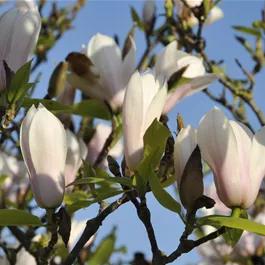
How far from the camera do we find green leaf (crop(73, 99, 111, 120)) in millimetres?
1346

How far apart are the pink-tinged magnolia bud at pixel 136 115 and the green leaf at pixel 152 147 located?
0.10 ft

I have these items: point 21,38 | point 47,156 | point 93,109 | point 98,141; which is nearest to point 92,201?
point 47,156

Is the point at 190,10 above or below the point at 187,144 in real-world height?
above

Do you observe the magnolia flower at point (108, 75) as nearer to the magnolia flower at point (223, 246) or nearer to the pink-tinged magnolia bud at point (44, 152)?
the pink-tinged magnolia bud at point (44, 152)

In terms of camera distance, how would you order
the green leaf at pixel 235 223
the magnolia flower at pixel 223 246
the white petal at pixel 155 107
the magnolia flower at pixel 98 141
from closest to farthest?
the green leaf at pixel 235 223 < the white petal at pixel 155 107 < the magnolia flower at pixel 98 141 < the magnolia flower at pixel 223 246

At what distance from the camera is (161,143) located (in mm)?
929

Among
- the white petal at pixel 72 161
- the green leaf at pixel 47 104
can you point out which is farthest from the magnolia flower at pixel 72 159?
the green leaf at pixel 47 104

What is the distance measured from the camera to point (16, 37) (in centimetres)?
101

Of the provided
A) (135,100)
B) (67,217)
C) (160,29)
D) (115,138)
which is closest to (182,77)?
(115,138)

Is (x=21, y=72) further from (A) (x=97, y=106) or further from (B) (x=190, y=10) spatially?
(B) (x=190, y=10)

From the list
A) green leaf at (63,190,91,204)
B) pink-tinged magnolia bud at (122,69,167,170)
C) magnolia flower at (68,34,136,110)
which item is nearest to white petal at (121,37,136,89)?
magnolia flower at (68,34,136,110)

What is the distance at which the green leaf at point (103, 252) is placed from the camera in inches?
54.1

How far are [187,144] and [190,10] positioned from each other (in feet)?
3.32

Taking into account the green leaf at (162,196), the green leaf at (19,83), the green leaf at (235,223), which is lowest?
the green leaf at (235,223)
